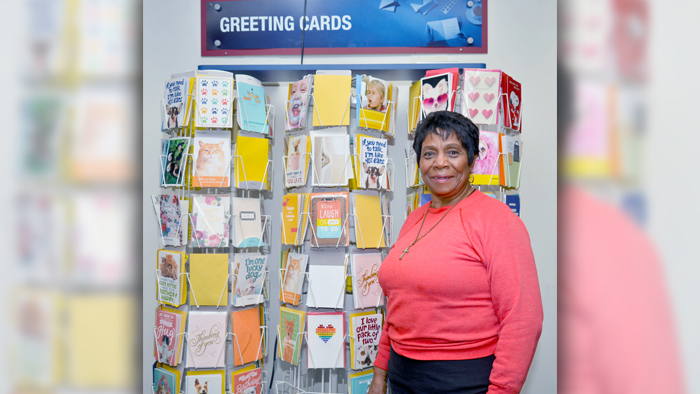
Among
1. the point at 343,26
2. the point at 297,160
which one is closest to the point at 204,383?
the point at 297,160

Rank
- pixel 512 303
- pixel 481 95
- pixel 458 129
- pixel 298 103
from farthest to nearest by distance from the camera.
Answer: pixel 298 103 → pixel 481 95 → pixel 458 129 → pixel 512 303

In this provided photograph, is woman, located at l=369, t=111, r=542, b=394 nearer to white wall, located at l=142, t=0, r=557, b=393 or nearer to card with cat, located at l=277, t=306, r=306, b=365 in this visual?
card with cat, located at l=277, t=306, r=306, b=365

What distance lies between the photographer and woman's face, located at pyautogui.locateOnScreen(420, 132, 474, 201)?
4.82ft

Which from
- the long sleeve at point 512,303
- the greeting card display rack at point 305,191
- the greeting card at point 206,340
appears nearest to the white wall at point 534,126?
the greeting card display rack at point 305,191

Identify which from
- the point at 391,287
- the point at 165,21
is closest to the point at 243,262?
the point at 391,287

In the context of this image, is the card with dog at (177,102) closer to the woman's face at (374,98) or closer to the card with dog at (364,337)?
the woman's face at (374,98)

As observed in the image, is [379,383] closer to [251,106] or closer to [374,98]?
[374,98]

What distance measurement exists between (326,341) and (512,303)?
1089 millimetres

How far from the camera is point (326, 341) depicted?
208cm

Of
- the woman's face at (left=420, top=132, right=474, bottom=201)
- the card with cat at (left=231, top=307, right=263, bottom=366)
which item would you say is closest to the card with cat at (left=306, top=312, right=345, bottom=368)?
the card with cat at (left=231, top=307, right=263, bottom=366)

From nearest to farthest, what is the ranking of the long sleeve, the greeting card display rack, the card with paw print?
1. the long sleeve
2. the card with paw print
3. the greeting card display rack

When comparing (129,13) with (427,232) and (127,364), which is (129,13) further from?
(427,232)

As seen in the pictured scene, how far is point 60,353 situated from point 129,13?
0.21 metres

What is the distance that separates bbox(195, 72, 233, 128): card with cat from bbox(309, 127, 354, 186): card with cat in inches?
17.8
